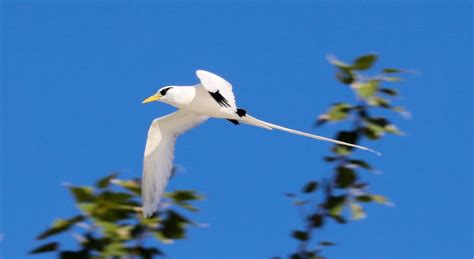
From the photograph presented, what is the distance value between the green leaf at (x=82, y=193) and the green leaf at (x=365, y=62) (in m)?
2.31

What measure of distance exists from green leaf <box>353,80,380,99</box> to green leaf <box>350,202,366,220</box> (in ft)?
2.74

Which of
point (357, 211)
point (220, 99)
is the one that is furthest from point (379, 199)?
point (220, 99)

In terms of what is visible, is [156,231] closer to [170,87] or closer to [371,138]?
[371,138]

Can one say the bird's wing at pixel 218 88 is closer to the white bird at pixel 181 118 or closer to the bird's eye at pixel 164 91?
the white bird at pixel 181 118

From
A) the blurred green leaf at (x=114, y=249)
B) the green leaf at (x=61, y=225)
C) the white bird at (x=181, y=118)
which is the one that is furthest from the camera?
the white bird at (x=181, y=118)

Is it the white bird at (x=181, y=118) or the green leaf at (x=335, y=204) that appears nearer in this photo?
the green leaf at (x=335, y=204)

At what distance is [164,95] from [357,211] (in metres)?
3.64

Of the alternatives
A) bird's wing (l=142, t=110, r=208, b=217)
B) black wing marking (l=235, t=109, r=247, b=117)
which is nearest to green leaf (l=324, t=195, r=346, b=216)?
black wing marking (l=235, t=109, r=247, b=117)

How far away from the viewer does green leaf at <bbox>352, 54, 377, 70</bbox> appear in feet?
23.2

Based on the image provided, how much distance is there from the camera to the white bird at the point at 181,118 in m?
8.95

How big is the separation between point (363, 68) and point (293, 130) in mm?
2771

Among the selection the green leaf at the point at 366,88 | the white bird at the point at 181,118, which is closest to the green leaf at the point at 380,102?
the green leaf at the point at 366,88

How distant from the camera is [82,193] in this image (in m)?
6.37

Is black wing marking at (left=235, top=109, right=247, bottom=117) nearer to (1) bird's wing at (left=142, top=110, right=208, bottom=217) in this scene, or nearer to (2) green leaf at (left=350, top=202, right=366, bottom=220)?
(1) bird's wing at (left=142, top=110, right=208, bottom=217)
